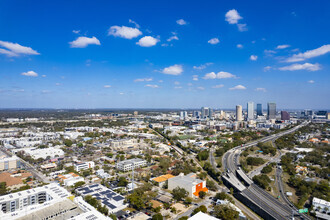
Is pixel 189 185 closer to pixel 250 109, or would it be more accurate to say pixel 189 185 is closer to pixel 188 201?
pixel 188 201

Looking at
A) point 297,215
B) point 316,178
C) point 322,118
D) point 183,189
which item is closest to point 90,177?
point 183,189

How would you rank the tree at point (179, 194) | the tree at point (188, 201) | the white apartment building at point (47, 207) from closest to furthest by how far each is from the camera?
the white apartment building at point (47, 207)
the tree at point (188, 201)
the tree at point (179, 194)

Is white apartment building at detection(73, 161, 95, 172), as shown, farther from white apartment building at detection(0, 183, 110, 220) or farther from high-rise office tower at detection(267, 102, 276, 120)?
high-rise office tower at detection(267, 102, 276, 120)

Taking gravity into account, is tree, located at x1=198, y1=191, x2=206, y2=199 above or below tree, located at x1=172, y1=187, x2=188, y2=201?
below

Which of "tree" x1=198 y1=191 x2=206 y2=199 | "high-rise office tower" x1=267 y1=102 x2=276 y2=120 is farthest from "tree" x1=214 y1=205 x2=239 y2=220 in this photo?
"high-rise office tower" x1=267 y1=102 x2=276 y2=120

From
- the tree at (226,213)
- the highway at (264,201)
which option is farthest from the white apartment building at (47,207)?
the highway at (264,201)

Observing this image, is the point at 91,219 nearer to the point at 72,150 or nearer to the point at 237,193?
the point at 237,193

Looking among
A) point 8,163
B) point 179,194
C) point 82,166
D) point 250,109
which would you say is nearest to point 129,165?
point 82,166

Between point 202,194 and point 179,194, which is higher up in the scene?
point 179,194

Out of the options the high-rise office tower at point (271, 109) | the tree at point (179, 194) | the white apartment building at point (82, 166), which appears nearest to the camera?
the tree at point (179, 194)

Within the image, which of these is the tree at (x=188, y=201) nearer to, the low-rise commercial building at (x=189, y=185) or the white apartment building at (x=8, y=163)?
the low-rise commercial building at (x=189, y=185)

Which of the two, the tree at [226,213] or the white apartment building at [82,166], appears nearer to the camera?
the tree at [226,213]

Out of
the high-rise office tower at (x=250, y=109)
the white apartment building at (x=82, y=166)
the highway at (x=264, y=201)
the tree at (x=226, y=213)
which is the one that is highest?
the high-rise office tower at (x=250, y=109)
